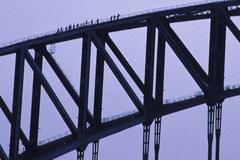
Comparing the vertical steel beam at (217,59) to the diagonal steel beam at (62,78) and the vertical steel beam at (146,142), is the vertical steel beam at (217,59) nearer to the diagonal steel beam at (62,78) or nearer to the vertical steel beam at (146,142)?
the vertical steel beam at (146,142)

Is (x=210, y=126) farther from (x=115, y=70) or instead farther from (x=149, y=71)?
(x=115, y=70)

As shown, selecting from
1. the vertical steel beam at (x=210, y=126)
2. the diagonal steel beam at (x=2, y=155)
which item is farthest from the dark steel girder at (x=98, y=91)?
the vertical steel beam at (x=210, y=126)

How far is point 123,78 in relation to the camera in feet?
176

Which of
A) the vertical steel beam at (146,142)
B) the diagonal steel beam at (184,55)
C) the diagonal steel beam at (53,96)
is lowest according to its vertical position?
the vertical steel beam at (146,142)

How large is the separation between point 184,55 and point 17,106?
11.2 meters

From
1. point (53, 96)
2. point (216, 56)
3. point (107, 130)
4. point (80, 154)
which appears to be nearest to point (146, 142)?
point (107, 130)

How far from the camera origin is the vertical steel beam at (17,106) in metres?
50.6

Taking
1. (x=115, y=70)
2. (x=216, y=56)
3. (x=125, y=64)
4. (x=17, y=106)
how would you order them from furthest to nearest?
(x=216, y=56) < (x=125, y=64) < (x=115, y=70) < (x=17, y=106)

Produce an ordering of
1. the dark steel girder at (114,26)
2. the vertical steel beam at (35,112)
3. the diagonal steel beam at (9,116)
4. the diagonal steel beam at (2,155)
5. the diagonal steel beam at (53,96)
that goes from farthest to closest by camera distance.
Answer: the vertical steel beam at (35,112) < the diagonal steel beam at (9,116) < the dark steel girder at (114,26) < the diagonal steel beam at (53,96) < the diagonal steel beam at (2,155)

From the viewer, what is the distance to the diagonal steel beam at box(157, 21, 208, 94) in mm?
54500

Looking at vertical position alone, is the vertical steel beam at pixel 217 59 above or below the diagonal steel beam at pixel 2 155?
above

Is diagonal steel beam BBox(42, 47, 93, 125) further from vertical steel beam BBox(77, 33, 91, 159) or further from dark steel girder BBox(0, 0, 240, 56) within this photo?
vertical steel beam BBox(77, 33, 91, 159)

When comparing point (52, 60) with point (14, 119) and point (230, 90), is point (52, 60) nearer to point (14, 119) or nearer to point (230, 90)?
point (14, 119)

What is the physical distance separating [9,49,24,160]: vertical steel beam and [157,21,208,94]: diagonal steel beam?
31.1 feet
